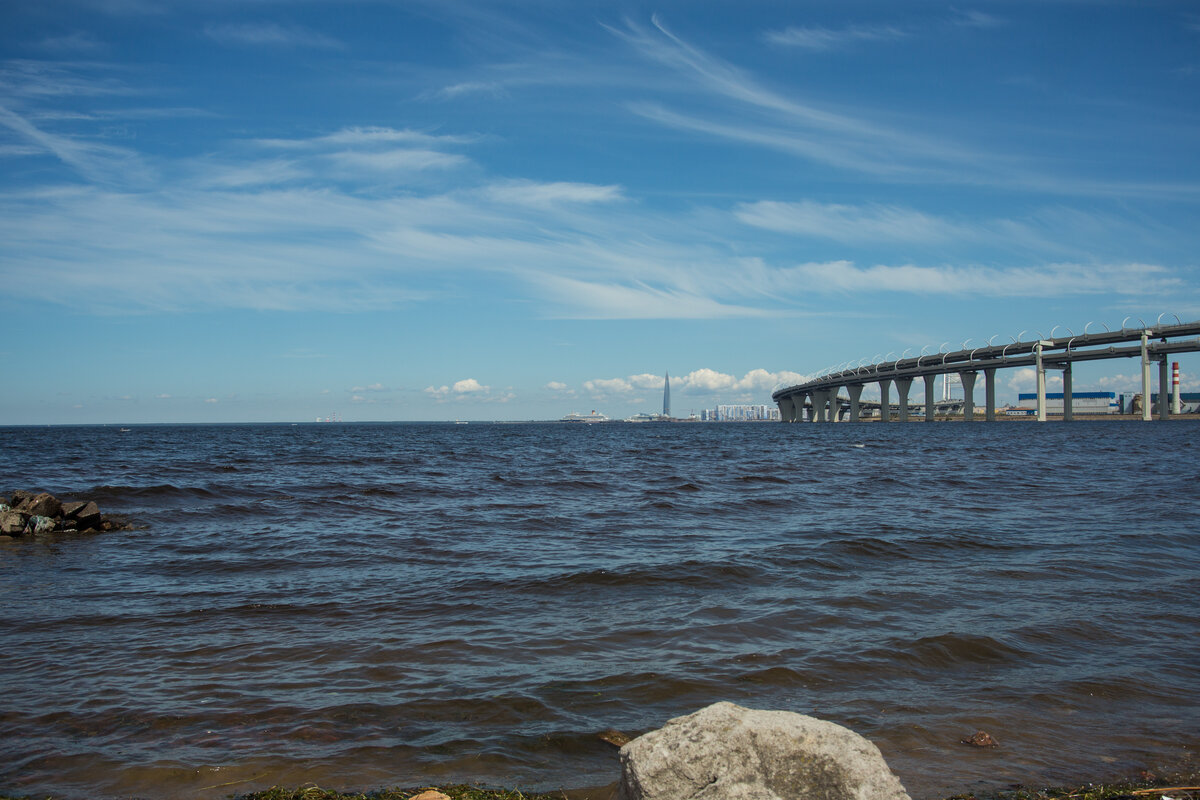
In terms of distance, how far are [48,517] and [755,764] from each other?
19.2m

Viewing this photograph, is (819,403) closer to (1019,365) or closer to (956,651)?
(1019,365)

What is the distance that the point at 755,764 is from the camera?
3447 mm

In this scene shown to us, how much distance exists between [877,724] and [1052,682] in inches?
82.6

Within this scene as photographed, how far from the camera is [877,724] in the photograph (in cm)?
568

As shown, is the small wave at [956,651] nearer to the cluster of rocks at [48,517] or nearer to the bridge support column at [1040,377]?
the cluster of rocks at [48,517]

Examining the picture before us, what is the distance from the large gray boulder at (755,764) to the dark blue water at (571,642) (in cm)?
157

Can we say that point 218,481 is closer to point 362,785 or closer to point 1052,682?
point 362,785

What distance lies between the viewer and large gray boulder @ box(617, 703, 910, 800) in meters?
3.37

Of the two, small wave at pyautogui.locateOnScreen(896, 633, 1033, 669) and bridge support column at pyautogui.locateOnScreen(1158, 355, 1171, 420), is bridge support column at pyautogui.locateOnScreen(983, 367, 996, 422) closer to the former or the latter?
bridge support column at pyautogui.locateOnScreen(1158, 355, 1171, 420)

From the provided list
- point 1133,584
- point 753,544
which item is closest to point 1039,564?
point 1133,584

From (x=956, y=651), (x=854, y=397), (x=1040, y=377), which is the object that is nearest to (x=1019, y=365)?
(x=1040, y=377)

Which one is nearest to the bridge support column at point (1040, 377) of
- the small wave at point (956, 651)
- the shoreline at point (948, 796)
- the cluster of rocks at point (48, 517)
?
the small wave at point (956, 651)

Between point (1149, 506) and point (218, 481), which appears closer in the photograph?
point (1149, 506)

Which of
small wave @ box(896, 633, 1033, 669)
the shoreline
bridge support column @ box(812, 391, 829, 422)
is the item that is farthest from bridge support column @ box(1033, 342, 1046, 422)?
the shoreline
